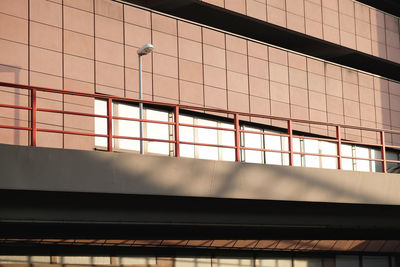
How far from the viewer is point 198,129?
2936cm

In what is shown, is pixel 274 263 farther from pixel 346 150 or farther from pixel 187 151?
pixel 346 150

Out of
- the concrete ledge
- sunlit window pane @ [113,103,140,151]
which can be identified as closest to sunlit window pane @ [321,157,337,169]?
sunlit window pane @ [113,103,140,151]

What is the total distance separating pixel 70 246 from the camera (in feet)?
80.9

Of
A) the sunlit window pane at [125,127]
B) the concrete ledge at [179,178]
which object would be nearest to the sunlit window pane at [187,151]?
the sunlit window pane at [125,127]

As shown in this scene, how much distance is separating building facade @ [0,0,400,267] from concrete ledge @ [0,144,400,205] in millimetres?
29

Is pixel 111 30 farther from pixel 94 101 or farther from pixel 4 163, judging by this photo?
pixel 4 163

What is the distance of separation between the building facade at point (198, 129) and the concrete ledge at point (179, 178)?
0.03 metres

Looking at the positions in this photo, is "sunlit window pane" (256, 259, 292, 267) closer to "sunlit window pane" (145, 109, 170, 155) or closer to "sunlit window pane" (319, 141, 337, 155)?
"sunlit window pane" (319, 141, 337, 155)

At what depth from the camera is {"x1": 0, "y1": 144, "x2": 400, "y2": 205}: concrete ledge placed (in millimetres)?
13148

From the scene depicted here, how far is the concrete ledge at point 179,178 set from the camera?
13148 millimetres

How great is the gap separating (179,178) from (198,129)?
14.5 metres

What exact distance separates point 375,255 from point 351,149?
5.91 meters

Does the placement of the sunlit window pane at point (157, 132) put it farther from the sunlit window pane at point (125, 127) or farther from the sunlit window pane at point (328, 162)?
the sunlit window pane at point (328, 162)

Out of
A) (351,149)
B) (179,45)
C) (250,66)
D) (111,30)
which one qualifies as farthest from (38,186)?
(351,149)
